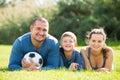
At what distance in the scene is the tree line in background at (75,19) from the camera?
23.6 m

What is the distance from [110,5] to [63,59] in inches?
638

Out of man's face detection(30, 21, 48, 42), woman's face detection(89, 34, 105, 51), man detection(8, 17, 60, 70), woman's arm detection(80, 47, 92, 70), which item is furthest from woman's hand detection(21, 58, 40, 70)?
woman's face detection(89, 34, 105, 51)

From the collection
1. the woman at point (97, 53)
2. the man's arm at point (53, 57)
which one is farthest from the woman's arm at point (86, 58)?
the man's arm at point (53, 57)

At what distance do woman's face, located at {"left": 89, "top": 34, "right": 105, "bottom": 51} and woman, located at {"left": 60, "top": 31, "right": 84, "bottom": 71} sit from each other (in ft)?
1.22

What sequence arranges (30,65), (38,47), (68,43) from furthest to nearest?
1. (38,47)
2. (68,43)
3. (30,65)

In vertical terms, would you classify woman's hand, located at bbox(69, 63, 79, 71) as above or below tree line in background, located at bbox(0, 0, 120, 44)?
below

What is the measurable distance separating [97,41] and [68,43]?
0.63 m

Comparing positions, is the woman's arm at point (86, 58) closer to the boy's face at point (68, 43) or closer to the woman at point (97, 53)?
the woman at point (97, 53)

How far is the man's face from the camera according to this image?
8.00m

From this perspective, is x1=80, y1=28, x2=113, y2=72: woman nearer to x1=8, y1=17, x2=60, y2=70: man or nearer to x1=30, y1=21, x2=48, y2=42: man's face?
x1=8, y1=17, x2=60, y2=70: man

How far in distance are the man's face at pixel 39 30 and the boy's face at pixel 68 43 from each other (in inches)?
17.3

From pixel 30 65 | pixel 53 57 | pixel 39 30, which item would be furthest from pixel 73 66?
pixel 39 30

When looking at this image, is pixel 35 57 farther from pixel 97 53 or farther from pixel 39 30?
pixel 97 53

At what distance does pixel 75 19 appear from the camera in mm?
25219
